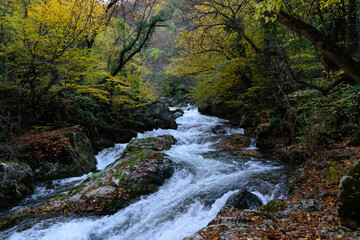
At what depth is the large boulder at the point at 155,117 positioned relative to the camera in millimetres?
15961

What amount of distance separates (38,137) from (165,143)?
607 centimetres

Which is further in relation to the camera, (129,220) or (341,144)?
(341,144)

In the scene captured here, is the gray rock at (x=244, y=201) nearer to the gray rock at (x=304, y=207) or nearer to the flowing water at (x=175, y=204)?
the flowing water at (x=175, y=204)

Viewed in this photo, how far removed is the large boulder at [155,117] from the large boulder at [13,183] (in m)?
9.80

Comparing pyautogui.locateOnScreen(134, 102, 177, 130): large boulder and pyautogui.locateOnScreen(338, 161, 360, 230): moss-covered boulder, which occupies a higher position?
pyautogui.locateOnScreen(134, 102, 177, 130): large boulder

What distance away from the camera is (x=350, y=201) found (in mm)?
2826

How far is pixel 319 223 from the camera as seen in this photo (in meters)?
3.05

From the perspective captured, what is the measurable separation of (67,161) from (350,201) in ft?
29.4

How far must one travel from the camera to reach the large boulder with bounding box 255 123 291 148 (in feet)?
32.5

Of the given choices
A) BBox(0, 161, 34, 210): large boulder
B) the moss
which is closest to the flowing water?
BBox(0, 161, 34, 210): large boulder

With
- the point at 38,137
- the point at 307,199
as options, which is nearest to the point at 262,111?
the point at 307,199

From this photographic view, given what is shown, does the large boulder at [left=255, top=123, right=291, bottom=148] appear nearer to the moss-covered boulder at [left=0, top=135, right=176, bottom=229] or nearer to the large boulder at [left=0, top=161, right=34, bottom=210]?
the moss-covered boulder at [left=0, top=135, right=176, bottom=229]

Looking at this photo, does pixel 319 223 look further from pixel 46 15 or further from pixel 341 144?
pixel 46 15

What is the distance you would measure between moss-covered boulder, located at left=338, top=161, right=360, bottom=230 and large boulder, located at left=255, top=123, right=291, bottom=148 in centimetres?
Answer: 701
